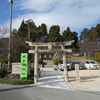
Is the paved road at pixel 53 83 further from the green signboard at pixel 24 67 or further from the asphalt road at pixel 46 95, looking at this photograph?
the asphalt road at pixel 46 95

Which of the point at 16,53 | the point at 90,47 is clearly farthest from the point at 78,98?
the point at 90,47

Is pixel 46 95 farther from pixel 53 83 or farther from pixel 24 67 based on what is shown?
pixel 24 67

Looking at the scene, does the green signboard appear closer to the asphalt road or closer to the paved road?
the paved road

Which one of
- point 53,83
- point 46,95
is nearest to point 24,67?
point 53,83

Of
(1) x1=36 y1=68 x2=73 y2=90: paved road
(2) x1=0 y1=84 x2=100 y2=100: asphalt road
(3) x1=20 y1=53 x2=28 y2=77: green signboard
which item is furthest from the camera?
(3) x1=20 y1=53 x2=28 y2=77: green signboard

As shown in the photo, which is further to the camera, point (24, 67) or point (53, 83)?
point (24, 67)

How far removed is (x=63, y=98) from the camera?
6.72 metres

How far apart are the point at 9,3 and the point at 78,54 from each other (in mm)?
36390

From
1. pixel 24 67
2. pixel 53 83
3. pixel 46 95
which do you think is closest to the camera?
pixel 46 95

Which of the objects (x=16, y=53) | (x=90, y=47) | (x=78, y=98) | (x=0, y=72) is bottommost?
(x=78, y=98)

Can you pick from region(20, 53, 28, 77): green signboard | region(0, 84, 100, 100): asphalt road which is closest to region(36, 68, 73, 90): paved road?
region(20, 53, 28, 77): green signboard

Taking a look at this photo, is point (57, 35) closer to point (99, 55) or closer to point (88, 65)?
point (99, 55)

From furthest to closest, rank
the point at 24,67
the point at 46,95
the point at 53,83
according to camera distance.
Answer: the point at 24,67, the point at 53,83, the point at 46,95

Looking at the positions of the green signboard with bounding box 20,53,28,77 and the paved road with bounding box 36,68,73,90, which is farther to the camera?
the green signboard with bounding box 20,53,28,77
